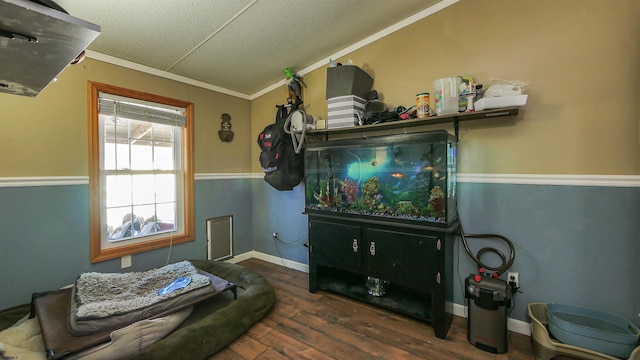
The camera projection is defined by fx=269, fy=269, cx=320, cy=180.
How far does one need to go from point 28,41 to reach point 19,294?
2.42m

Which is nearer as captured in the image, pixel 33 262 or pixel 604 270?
pixel 604 270

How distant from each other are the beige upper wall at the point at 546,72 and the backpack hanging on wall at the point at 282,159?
4.17ft

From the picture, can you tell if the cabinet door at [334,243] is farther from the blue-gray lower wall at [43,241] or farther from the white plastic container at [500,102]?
the blue-gray lower wall at [43,241]

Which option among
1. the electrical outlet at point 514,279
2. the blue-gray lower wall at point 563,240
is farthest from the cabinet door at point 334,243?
the electrical outlet at point 514,279

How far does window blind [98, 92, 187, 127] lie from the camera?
2.52 m

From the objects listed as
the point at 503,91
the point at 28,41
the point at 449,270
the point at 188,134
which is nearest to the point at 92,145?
the point at 188,134

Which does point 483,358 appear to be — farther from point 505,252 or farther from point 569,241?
point 569,241

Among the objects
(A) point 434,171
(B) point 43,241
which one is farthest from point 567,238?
Result: (B) point 43,241

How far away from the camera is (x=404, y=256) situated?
210 centimetres

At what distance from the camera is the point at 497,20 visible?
204cm

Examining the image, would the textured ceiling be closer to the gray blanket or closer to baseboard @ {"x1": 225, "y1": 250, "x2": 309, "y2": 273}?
the gray blanket

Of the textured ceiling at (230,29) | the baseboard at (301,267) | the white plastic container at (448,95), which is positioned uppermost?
the textured ceiling at (230,29)

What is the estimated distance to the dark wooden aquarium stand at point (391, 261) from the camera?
1971 millimetres

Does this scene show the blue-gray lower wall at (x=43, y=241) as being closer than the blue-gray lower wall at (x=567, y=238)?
No
